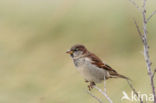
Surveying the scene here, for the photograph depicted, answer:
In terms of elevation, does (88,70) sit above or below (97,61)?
below

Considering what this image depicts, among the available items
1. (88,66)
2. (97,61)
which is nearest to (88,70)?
(88,66)

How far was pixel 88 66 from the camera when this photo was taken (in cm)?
621

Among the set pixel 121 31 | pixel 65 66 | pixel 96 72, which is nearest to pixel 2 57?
pixel 65 66

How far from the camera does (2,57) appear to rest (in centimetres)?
1030

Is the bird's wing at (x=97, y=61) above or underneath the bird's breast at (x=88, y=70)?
above

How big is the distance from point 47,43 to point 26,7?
1.56 meters

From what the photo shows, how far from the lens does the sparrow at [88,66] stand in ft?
20.1

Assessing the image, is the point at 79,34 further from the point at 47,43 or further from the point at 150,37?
the point at 150,37

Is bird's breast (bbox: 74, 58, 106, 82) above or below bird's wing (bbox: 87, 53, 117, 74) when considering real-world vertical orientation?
below

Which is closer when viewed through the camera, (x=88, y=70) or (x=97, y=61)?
(x=88, y=70)

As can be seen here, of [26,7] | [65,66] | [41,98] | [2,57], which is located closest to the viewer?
[41,98]

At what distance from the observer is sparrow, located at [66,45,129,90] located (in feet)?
20.1

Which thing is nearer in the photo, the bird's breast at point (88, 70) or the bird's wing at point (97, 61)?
the bird's breast at point (88, 70)

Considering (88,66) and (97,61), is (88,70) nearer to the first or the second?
(88,66)
